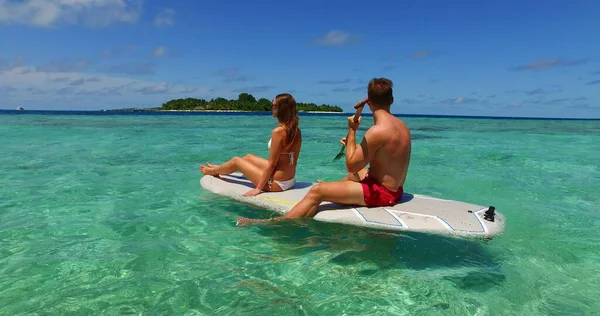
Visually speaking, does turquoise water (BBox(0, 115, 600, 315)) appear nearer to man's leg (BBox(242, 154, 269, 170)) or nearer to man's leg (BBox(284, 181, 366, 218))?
man's leg (BBox(284, 181, 366, 218))

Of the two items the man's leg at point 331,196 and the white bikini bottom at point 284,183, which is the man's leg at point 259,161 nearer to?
the white bikini bottom at point 284,183

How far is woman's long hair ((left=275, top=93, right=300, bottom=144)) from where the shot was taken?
5531mm

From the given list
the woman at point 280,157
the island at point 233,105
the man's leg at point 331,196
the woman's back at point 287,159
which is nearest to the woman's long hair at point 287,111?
the woman at point 280,157

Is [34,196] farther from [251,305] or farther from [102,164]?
[251,305]

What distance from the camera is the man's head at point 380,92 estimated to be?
445cm

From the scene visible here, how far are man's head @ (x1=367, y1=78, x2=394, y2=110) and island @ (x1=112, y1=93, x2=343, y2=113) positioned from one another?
10702 cm

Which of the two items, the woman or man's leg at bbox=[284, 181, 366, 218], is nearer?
man's leg at bbox=[284, 181, 366, 218]

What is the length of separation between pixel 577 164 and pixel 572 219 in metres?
7.98

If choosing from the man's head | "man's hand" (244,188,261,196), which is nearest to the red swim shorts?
the man's head

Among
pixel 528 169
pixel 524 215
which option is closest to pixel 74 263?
pixel 524 215

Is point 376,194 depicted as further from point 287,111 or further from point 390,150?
point 287,111

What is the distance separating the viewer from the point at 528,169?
1162cm

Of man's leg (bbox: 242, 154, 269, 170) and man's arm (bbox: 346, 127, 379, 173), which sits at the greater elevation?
man's arm (bbox: 346, 127, 379, 173)

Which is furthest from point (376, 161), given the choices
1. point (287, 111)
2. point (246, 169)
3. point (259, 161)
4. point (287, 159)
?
point (246, 169)
